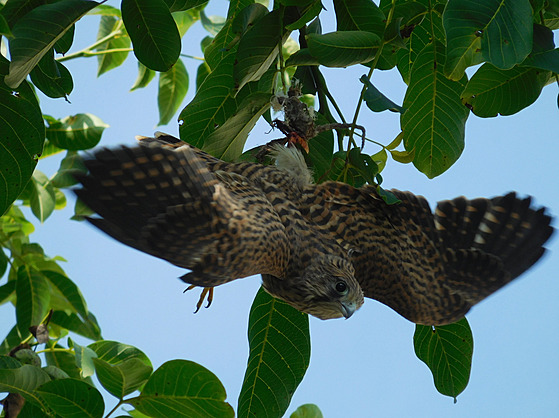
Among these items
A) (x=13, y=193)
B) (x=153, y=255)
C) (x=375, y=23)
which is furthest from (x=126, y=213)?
(x=375, y=23)

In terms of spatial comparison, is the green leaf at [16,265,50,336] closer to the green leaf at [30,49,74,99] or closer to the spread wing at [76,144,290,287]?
the green leaf at [30,49,74,99]

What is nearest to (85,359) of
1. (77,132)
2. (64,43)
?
(64,43)

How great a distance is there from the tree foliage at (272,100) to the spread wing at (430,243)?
0.12 metres

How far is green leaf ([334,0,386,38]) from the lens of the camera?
6.68 feet

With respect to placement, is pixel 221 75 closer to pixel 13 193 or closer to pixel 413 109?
pixel 413 109

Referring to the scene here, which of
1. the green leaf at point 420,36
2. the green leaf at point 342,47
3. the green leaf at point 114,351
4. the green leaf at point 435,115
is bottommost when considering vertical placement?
the green leaf at point 114,351

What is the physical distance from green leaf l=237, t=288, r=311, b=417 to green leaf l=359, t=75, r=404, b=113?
0.72 m

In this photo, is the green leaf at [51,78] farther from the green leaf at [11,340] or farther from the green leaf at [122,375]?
the green leaf at [11,340]

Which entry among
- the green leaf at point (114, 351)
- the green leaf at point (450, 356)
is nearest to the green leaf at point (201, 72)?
the green leaf at point (114, 351)

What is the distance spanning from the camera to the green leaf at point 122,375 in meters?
1.81

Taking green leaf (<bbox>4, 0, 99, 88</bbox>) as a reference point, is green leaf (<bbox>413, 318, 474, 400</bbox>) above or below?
below

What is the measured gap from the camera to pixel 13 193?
1.83 meters

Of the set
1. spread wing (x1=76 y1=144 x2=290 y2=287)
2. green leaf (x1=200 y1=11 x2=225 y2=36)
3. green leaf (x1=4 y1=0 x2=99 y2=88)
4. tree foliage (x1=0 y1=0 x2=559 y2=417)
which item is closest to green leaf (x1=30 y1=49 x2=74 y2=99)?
tree foliage (x1=0 y1=0 x2=559 y2=417)

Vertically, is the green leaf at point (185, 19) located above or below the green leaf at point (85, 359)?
above
